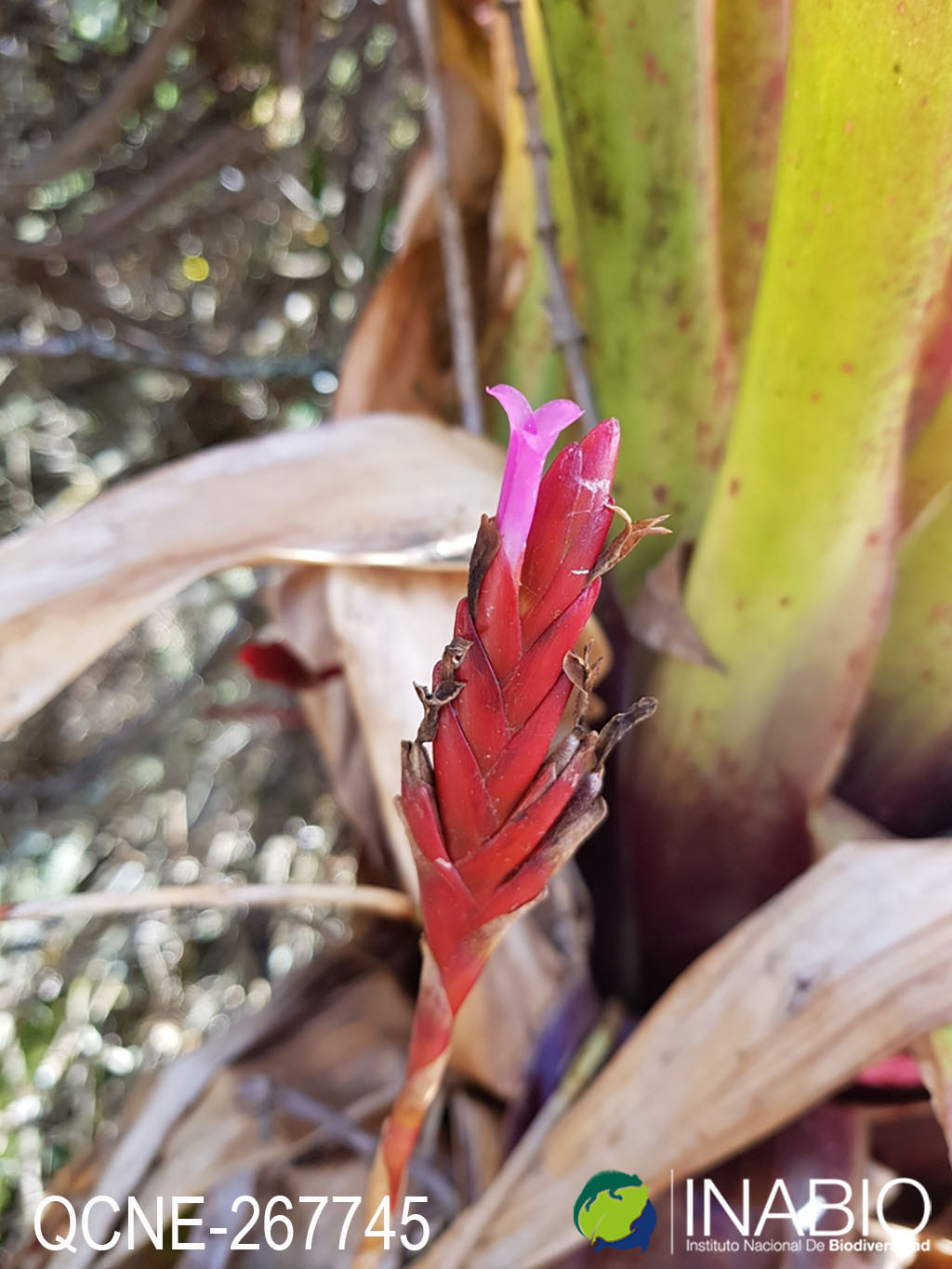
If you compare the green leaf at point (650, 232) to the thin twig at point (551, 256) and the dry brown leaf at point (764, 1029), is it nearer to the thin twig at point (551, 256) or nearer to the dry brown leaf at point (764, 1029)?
the thin twig at point (551, 256)

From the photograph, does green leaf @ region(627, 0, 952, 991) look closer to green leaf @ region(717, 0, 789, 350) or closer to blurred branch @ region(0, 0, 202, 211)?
green leaf @ region(717, 0, 789, 350)

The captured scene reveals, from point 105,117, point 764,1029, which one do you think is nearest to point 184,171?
point 105,117

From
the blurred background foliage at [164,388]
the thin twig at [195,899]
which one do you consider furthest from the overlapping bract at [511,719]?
the blurred background foliage at [164,388]

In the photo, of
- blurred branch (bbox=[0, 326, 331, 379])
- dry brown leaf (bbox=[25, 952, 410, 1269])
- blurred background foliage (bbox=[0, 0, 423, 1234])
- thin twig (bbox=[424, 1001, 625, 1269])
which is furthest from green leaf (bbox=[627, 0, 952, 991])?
blurred branch (bbox=[0, 326, 331, 379])

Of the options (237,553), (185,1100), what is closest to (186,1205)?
(185,1100)

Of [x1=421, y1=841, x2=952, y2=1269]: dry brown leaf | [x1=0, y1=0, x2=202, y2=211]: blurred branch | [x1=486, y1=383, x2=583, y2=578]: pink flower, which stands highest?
[x1=0, y1=0, x2=202, y2=211]: blurred branch

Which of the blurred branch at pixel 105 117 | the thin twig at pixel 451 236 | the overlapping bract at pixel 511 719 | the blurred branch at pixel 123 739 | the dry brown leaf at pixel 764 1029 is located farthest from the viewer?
the blurred branch at pixel 123 739

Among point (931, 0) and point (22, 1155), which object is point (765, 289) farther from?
point (22, 1155)
